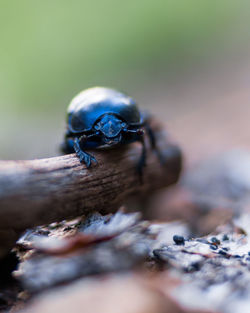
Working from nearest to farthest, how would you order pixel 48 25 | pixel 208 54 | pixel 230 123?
1. pixel 230 123
2. pixel 208 54
3. pixel 48 25

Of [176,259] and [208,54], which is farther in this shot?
[208,54]

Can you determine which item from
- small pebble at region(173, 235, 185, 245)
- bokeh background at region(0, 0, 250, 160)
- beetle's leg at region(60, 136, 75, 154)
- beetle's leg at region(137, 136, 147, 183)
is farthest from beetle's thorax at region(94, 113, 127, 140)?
bokeh background at region(0, 0, 250, 160)

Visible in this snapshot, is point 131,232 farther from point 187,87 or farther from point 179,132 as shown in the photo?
point 187,87

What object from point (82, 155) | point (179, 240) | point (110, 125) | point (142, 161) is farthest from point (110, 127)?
point (179, 240)

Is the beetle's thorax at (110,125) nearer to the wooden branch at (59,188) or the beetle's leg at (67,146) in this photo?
the wooden branch at (59,188)

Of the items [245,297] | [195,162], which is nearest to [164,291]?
[245,297]

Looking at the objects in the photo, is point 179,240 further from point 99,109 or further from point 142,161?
point 99,109
